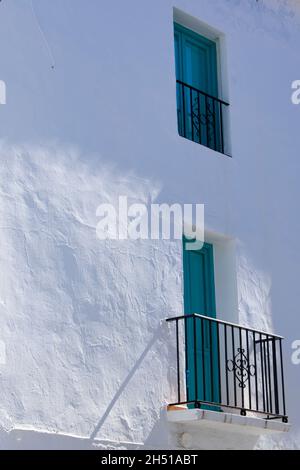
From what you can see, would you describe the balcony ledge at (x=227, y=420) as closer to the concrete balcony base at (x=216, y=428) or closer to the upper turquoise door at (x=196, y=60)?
the concrete balcony base at (x=216, y=428)

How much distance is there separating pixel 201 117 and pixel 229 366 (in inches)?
128

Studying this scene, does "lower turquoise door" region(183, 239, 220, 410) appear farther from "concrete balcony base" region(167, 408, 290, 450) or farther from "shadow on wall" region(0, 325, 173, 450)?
"shadow on wall" region(0, 325, 173, 450)

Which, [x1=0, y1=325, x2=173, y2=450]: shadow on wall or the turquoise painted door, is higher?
the turquoise painted door

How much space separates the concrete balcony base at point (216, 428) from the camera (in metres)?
12.0

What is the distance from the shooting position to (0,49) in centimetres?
1192

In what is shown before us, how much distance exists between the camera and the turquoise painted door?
14.1 metres

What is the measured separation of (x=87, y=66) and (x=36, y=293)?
113 inches

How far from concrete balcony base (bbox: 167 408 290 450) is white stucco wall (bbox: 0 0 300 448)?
0.23 metres

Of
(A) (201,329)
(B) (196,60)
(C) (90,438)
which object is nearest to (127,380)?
(C) (90,438)

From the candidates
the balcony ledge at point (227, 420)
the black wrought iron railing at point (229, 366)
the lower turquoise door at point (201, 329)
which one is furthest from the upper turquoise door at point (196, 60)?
the balcony ledge at point (227, 420)

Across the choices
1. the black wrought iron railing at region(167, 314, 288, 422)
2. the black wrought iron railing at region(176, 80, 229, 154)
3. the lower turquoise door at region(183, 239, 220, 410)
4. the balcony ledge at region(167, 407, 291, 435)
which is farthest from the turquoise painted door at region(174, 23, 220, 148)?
the balcony ledge at region(167, 407, 291, 435)

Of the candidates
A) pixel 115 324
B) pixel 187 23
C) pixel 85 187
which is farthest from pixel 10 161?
pixel 187 23

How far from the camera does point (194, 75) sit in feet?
→ 47.4

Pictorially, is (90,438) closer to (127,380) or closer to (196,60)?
(127,380)
